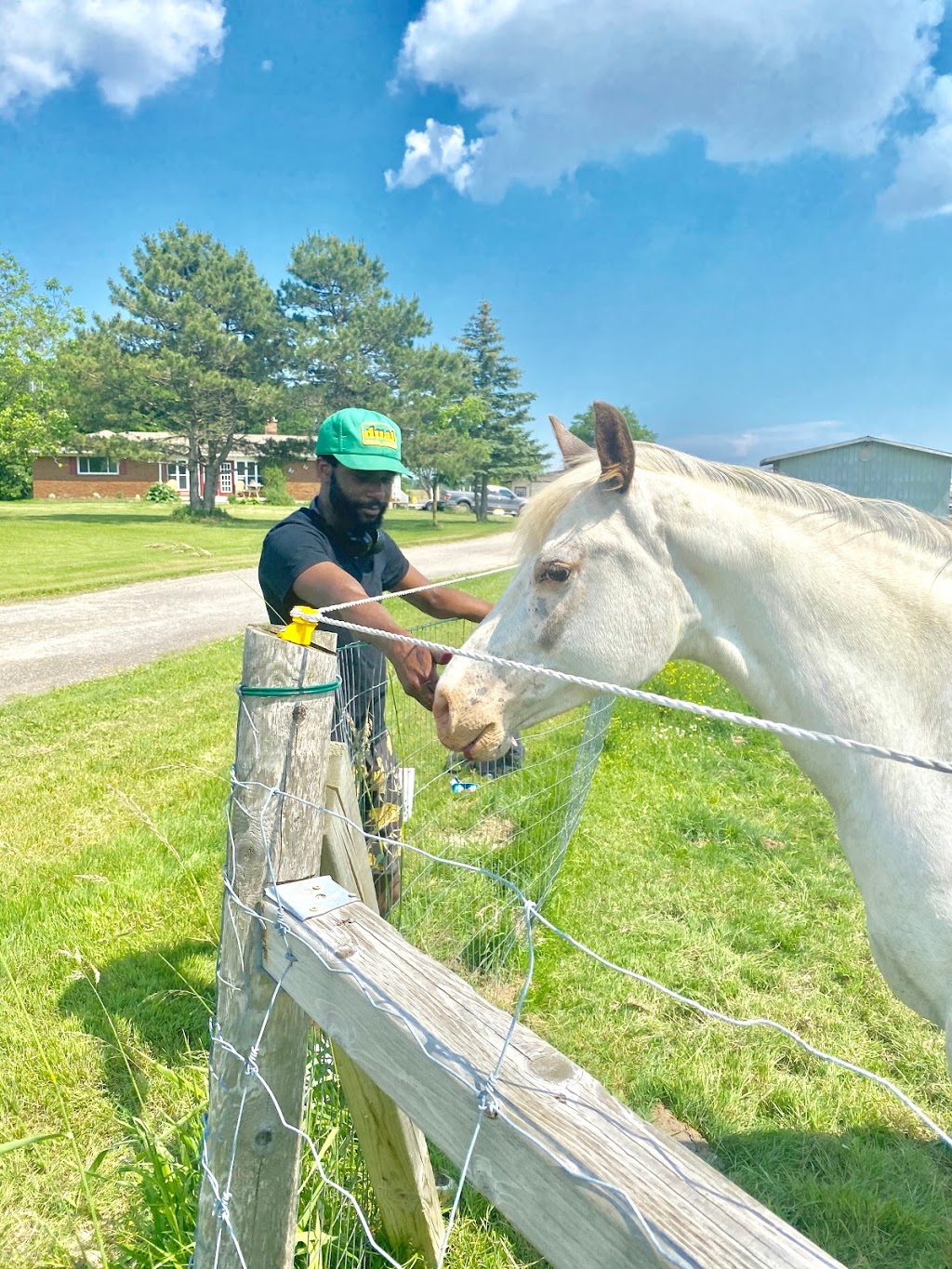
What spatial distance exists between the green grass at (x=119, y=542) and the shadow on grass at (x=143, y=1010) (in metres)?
2.28

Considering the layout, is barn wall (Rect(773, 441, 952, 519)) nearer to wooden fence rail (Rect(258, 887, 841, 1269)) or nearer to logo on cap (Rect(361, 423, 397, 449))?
logo on cap (Rect(361, 423, 397, 449))

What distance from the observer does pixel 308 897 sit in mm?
1374

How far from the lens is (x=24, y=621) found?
10641 millimetres

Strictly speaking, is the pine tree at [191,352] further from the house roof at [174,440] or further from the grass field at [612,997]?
the grass field at [612,997]

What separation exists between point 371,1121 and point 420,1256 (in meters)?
0.53

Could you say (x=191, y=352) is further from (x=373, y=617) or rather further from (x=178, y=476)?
(x=373, y=617)

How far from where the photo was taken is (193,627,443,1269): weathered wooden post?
1.40m

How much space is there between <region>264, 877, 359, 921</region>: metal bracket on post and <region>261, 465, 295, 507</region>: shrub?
45263 mm

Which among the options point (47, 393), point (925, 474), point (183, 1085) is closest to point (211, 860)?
point (183, 1085)

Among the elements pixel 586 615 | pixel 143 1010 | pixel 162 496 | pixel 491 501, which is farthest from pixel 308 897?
pixel 491 501

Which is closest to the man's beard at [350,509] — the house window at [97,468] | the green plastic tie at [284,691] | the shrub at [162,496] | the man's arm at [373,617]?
the man's arm at [373,617]

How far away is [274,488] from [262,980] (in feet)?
154

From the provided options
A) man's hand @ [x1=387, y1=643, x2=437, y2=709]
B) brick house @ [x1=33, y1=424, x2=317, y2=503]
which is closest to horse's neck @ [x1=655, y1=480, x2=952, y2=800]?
man's hand @ [x1=387, y1=643, x2=437, y2=709]

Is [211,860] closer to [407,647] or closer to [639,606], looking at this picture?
[407,647]
